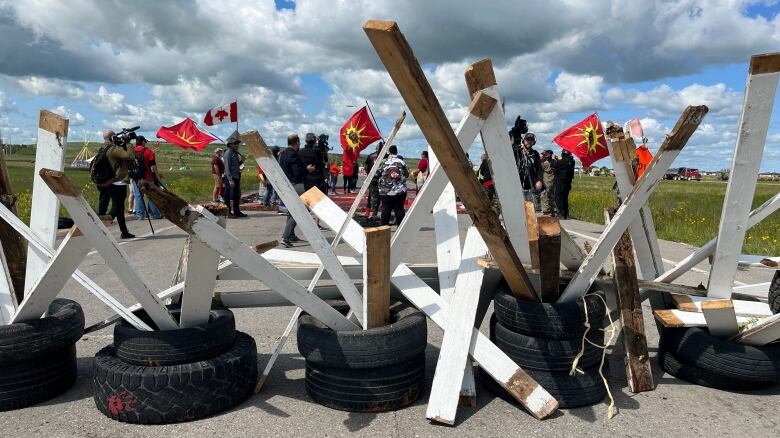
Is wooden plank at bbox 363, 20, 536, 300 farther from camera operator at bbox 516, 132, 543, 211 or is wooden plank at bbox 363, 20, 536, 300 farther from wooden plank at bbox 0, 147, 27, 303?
camera operator at bbox 516, 132, 543, 211

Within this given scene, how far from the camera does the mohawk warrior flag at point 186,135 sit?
65.1 ft

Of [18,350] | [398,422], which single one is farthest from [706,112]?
[18,350]

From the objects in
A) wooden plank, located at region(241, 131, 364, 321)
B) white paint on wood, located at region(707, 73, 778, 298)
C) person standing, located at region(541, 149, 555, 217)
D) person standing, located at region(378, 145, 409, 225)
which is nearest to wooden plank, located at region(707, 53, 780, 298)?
white paint on wood, located at region(707, 73, 778, 298)

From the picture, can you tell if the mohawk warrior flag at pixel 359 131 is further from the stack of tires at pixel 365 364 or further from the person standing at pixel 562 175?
the stack of tires at pixel 365 364

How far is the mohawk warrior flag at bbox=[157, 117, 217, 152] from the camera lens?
19.8m

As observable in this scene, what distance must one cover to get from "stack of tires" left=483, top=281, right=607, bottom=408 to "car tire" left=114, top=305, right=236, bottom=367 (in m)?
1.88

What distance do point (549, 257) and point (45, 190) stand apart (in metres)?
3.50

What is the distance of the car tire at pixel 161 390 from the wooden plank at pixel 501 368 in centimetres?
136

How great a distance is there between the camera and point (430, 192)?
12.7ft

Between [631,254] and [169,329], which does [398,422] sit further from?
[631,254]

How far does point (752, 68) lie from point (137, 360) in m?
4.10

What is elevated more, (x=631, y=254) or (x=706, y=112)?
(x=706, y=112)

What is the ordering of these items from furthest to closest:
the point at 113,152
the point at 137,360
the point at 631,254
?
the point at 113,152 → the point at 631,254 → the point at 137,360

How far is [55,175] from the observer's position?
289cm
